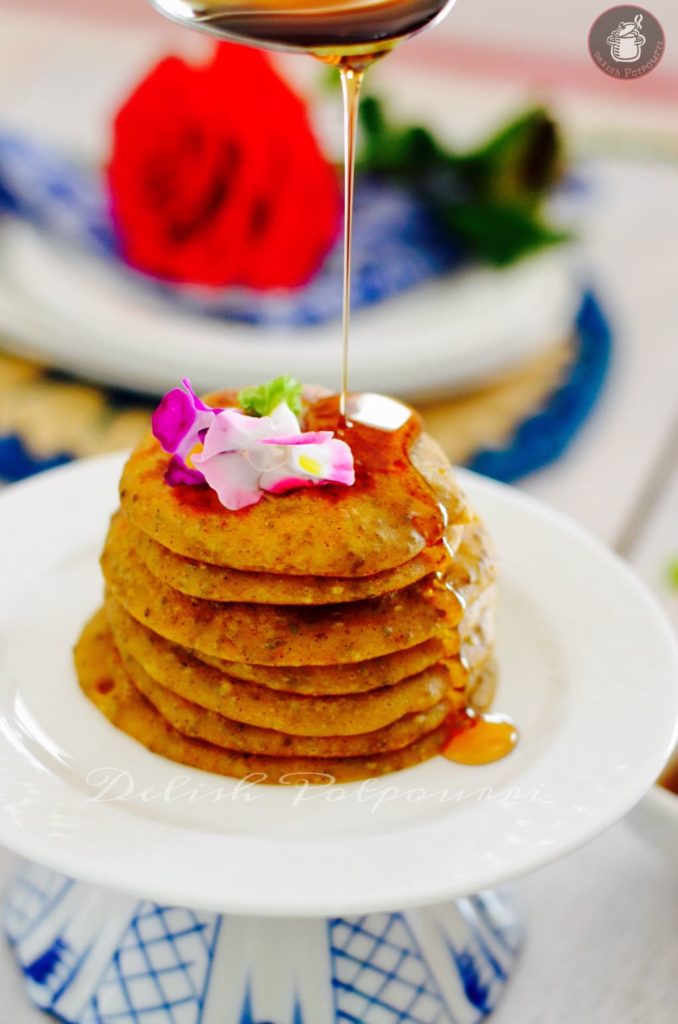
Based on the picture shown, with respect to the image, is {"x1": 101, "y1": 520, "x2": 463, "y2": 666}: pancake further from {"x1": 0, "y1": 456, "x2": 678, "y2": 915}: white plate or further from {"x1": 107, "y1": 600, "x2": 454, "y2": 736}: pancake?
{"x1": 0, "y1": 456, "x2": 678, "y2": 915}: white plate

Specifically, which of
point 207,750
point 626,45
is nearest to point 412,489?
point 207,750

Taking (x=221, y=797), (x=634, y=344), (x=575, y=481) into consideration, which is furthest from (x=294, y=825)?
(x=634, y=344)

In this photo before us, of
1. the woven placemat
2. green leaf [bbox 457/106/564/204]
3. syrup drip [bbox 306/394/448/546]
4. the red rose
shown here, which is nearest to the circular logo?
syrup drip [bbox 306/394/448/546]

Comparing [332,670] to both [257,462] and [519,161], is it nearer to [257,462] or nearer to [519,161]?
[257,462]

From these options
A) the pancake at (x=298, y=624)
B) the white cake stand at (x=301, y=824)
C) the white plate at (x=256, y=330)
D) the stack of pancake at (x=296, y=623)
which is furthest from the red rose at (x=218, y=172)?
the pancake at (x=298, y=624)

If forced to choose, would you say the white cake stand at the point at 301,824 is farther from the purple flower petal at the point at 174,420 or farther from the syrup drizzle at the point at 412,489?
the purple flower petal at the point at 174,420

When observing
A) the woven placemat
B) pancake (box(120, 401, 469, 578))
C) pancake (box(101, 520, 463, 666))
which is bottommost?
the woven placemat

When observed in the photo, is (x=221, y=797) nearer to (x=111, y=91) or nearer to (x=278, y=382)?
(x=278, y=382)
